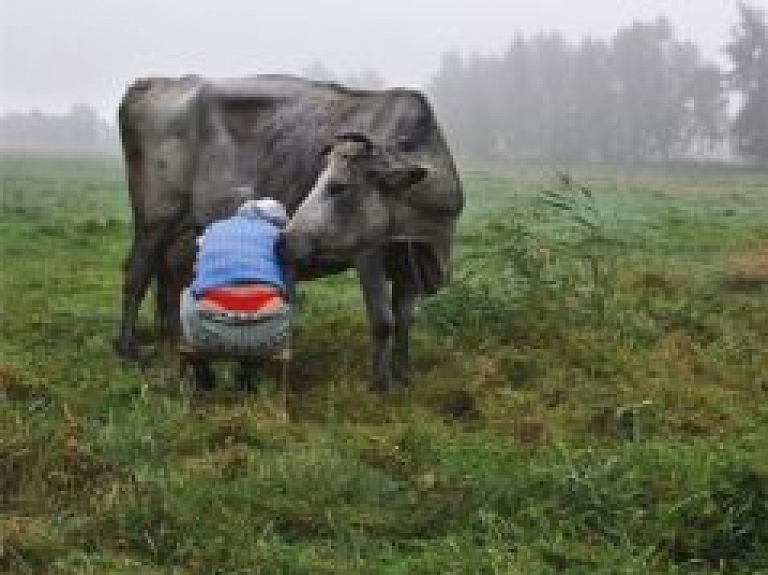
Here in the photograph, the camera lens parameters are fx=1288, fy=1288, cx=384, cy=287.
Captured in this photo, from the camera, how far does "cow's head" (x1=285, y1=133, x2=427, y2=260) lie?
889cm

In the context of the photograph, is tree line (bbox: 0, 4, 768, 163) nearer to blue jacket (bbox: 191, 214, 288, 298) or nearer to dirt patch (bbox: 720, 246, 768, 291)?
dirt patch (bbox: 720, 246, 768, 291)

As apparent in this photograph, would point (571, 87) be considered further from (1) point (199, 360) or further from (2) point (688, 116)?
(1) point (199, 360)

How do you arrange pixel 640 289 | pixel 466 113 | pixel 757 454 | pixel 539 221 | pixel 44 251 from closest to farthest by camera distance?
pixel 757 454 → pixel 539 221 → pixel 640 289 → pixel 44 251 → pixel 466 113

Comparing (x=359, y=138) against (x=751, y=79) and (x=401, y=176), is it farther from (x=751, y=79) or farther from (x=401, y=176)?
(x=751, y=79)

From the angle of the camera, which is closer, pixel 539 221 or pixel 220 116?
pixel 220 116

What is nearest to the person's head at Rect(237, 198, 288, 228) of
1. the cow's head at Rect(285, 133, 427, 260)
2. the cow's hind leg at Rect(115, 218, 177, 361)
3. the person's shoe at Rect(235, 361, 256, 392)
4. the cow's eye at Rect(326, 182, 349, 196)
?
the cow's head at Rect(285, 133, 427, 260)

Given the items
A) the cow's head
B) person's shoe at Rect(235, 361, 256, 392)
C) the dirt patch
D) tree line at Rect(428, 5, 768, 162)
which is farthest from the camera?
tree line at Rect(428, 5, 768, 162)

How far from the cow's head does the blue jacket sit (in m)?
0.21

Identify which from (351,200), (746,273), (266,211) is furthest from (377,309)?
(746,273)

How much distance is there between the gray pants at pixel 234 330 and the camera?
8.25 metres

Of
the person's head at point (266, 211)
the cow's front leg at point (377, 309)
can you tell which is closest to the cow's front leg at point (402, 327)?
the cow's front leg at point (377, 309)

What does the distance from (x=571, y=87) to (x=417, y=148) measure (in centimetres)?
11215

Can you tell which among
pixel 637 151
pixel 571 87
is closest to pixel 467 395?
pixel 637 151

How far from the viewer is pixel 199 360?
861cm
